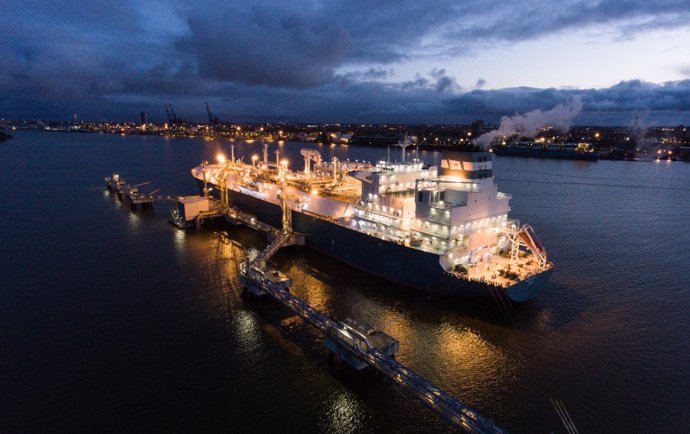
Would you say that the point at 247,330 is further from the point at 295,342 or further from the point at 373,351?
the point at 373,351

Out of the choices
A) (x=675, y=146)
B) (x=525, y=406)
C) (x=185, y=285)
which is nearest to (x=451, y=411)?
(x=525, y=406)

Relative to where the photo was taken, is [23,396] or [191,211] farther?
[191,211]

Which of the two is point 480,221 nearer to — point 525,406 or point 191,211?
point 525,406

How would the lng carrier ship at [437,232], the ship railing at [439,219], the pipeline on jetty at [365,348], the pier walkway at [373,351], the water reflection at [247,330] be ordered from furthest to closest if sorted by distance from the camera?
the ship railing at [439,219] → the lng carrier ship at [437,232] → the water reflection at [247,330] → the pipeline on jetty at [365,348] → the pier walkway at [373,351]

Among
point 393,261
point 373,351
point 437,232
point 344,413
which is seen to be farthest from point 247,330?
point 437,232

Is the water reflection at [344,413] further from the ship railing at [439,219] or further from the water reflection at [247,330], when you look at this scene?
the ship railing at [439,219]

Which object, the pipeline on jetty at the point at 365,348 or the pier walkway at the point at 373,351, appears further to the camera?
the pipeline on jetty at the point at 365,348

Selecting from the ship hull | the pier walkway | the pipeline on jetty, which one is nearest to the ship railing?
the ship hull

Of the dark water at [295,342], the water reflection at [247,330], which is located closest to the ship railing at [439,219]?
the dark water at [295,342]
